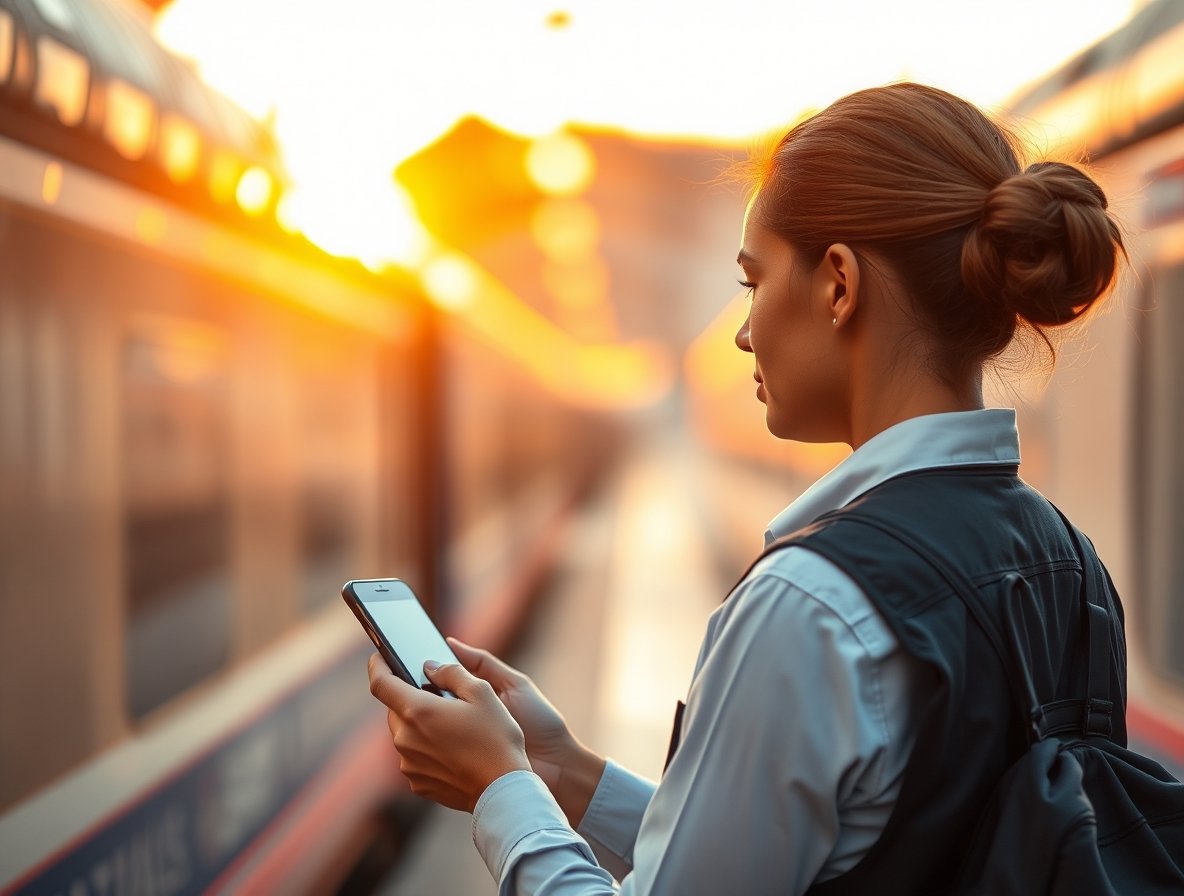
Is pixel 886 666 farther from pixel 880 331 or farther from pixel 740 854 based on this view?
pixel 880 331

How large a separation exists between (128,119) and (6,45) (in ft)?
2.02

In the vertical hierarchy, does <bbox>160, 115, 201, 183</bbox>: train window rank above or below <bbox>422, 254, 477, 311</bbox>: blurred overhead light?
below

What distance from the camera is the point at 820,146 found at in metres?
1.08

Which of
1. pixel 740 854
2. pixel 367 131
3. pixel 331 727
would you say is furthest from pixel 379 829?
pixel 740 854

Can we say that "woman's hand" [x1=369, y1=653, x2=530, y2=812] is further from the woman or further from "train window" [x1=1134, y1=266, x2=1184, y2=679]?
"train window" [x1=1134, y1=266, x2=1184, y2=679]

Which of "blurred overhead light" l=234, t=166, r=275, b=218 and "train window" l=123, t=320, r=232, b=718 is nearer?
"train window" l=123, t=320, r=232, b=718

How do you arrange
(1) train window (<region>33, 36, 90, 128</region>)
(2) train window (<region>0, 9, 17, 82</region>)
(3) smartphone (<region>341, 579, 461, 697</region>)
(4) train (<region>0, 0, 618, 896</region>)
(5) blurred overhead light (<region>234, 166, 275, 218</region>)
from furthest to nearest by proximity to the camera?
1. (5) blurred overhead light (<region>234, 166, 275, 218</region>)
2. (4) train (<region>0, 0, 618, 896</region>)
3. (1) train window (<region>33, 36, 90, 128</region>)
4. (2) train window (<region>0, 9, 17, 82</region>)
5. (3) smartphone (<region>341, 579, 461, 697</region>)

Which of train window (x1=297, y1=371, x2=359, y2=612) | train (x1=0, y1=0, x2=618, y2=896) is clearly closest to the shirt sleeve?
train (x1=0, y1=0, x2=618, y2=896)

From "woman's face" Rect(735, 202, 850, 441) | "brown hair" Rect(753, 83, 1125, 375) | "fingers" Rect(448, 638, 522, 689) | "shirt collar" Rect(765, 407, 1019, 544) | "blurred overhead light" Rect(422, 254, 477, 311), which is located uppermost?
"blurred overhead light" Rect(422, 254, 477, 311)

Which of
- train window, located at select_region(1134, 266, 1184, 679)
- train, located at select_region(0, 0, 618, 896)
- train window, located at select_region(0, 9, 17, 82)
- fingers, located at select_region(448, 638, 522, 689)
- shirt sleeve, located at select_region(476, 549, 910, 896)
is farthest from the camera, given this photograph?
train window, located at select_region(1134, 266, 1184, 679)

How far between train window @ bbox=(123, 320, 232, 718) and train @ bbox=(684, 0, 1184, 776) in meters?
2.06

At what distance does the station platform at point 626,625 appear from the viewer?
4.95m

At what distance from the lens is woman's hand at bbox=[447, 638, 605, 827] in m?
1.39

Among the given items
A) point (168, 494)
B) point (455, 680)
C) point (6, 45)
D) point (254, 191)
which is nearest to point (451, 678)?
point (455, 680)
